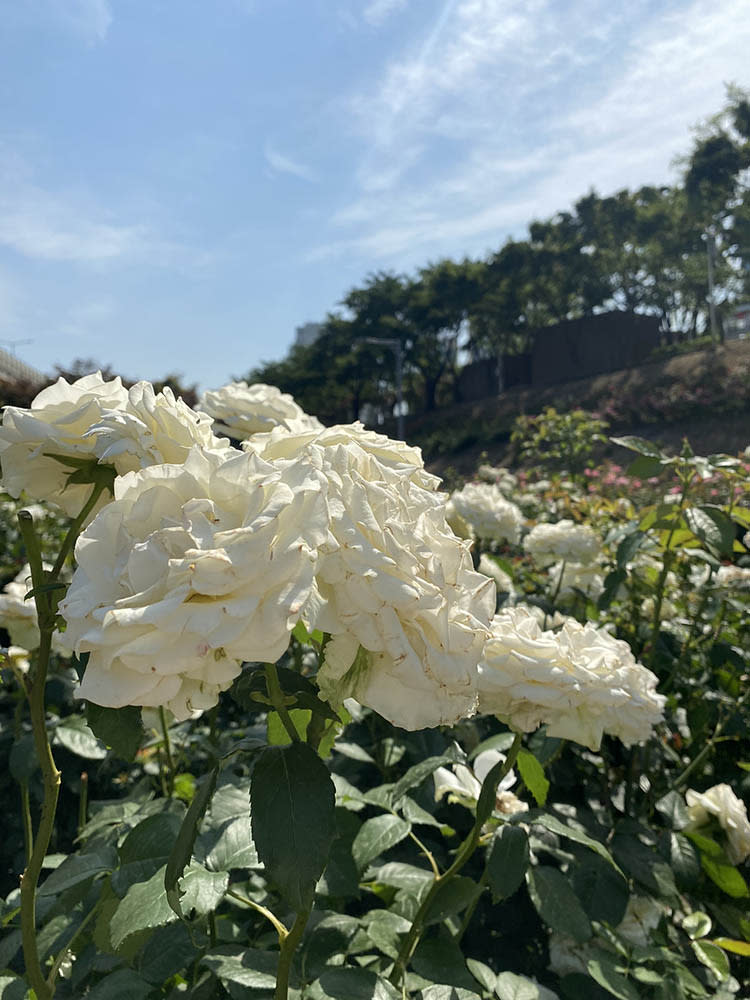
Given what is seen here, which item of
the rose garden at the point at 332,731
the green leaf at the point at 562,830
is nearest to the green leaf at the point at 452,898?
the rose garden at the point at 332,731

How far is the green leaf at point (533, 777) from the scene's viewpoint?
1028 mm

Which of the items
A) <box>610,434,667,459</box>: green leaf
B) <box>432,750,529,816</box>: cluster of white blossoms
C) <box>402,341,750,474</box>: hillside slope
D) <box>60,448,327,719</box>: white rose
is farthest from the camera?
<box>402,341,750,474</box>: hillside slope

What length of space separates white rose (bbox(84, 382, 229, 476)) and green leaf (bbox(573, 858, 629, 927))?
3.32 feet

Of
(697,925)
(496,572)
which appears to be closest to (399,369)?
(496,572)

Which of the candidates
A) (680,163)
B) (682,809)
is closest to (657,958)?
(682,809)

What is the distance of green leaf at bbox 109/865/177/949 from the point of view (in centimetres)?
77

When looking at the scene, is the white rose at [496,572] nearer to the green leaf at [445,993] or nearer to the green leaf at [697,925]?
the green leaf at [697,925]

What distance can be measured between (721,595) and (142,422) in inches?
68.8

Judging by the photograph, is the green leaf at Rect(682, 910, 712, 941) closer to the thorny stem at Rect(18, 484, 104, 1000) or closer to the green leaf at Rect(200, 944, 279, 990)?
the green leaf at Rect(200, 944, 279, 990)

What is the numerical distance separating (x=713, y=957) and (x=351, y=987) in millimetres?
730

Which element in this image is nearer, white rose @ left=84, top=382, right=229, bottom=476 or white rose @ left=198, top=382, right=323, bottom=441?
white rose @ left=84, top=382, right=229, bottom=476

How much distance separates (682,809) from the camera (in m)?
1.55

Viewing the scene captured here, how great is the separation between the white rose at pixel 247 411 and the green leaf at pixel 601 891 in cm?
91

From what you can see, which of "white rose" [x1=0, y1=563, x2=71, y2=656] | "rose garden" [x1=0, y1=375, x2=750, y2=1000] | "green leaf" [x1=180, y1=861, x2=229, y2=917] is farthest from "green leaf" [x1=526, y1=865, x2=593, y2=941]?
"white rose" [x1=0, y1=563, x2=71, y2=656]
